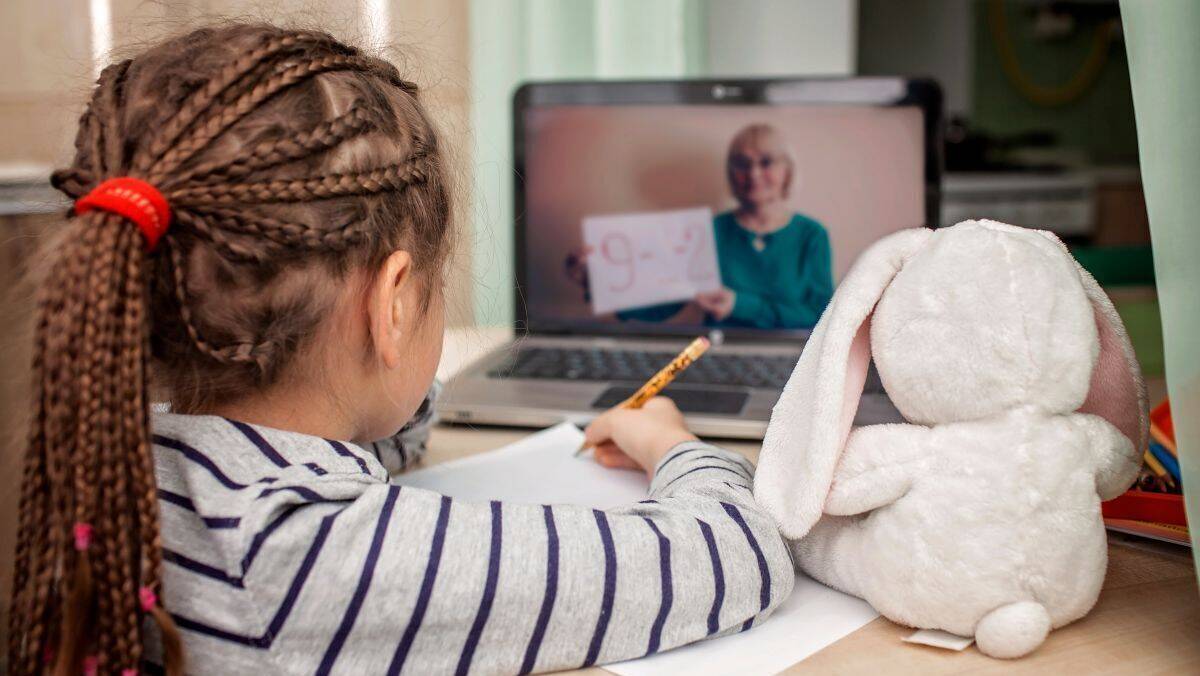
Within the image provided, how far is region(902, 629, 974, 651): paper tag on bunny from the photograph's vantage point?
475 mm

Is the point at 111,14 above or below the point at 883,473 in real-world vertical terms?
above

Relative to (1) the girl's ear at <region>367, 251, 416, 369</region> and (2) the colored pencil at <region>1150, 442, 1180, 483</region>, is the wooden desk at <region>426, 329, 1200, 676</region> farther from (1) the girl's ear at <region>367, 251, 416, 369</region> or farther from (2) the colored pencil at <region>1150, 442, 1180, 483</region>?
(1) the girl's ear at <region>367, 251, 416, 369</region>

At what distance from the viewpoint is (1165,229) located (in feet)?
1.50

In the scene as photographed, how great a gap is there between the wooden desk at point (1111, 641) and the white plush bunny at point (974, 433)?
0.04ft

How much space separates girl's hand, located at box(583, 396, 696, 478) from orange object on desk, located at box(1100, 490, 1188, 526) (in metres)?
0.26

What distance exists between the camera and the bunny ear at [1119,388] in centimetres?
50

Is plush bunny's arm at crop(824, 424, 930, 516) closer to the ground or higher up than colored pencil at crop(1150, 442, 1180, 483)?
higher up

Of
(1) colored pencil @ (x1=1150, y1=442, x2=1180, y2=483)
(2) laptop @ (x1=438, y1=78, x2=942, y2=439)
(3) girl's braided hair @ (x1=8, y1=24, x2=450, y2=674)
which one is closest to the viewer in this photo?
(3) girl's braided hair @ (x1=8, y1=24, x2=450, y2=674)

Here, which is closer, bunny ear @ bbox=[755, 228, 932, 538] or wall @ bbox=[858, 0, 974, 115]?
bunny ear @ bbox=[755, 228, 932, 538]

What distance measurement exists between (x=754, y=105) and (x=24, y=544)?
811 mm

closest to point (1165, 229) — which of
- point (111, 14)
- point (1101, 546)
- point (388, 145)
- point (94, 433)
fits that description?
point (1101, 546)

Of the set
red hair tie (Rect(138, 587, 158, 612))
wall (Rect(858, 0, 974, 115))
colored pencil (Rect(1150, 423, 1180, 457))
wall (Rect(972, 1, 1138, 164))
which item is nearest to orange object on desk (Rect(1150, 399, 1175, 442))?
colored pencil (Rect(1150, 423, 1180, 457))

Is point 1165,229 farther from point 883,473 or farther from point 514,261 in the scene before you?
point 514,261

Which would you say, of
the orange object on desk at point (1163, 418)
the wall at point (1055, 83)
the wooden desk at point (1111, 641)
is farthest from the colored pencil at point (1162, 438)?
the wall at point (1055, 83)
